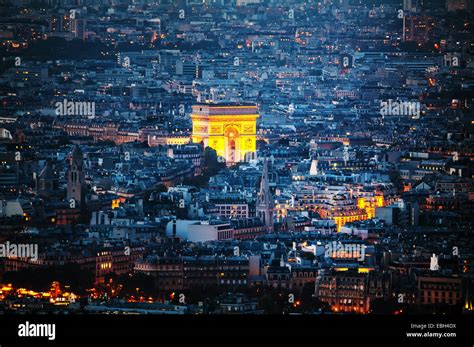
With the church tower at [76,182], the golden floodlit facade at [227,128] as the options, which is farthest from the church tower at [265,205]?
the golden floodlit facade at [227,128]

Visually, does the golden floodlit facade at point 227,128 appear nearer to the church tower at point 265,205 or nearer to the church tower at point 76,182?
the church tower at point 76,182

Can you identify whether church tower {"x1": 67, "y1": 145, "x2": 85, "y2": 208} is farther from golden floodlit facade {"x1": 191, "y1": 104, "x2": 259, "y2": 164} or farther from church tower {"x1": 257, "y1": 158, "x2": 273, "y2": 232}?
golden floodlit facade {"x1": 191, "y1": 104, "x2": 259, "y2": 164}

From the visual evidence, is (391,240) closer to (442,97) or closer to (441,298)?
(441,298)

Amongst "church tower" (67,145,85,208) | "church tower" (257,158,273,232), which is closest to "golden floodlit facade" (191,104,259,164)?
"church tower" (67,145,85,208)

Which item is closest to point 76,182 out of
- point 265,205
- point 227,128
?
point 265,205

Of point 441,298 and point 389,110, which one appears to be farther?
point 389,110

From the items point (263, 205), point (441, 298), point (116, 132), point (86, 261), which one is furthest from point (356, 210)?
point (116, 132)

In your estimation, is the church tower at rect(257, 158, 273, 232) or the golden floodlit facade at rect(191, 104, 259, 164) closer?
the church tower at rect(257, 158, 273, 232)
